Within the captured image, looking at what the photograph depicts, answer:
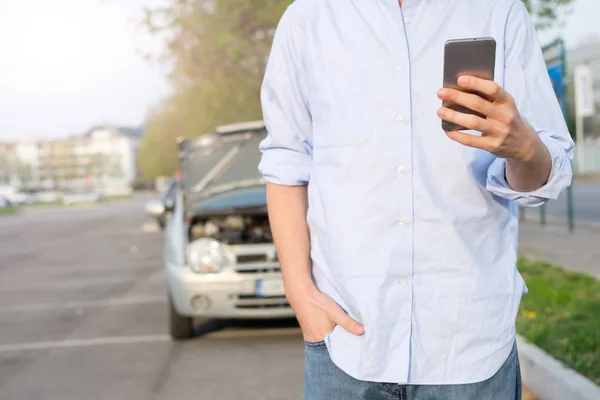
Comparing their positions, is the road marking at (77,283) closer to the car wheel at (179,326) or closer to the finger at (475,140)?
the car wheel at (179,326)

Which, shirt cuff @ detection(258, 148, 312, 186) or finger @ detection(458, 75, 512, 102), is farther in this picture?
shirt cuff @ detection(258, 148, 312, 186)

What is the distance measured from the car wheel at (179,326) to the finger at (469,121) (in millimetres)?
5795

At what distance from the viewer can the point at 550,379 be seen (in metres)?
4.47

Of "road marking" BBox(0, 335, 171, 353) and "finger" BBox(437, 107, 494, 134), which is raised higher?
"finger" BBox(437, 107, 494, 134)

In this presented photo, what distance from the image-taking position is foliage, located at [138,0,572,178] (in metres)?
13.7

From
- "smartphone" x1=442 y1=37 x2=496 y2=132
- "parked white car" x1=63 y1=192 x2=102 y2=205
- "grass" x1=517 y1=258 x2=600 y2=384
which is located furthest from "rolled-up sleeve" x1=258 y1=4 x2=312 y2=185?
"parked white car" x1=63 y1=192 x2=102 y2=205

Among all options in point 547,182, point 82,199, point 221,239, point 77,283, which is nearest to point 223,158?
point 221,239

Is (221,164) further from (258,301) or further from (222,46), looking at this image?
(222,46)

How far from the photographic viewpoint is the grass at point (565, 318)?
4.73 m

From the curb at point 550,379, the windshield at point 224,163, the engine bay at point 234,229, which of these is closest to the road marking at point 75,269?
the windshield at point 224,163

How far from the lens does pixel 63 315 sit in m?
9.02

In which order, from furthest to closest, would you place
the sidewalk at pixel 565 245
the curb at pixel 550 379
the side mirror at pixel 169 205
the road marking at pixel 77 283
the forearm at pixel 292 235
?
the road marking at pixel 77 283 → the sidewalk at pixel 565 245 → the side mirror at pixel 169 205 → the curb at pixel 550 379 → the forearm at pixel 292 235

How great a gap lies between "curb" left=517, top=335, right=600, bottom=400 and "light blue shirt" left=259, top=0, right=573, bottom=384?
2555mm

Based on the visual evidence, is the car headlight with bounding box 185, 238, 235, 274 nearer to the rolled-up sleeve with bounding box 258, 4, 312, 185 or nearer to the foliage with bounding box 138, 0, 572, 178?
the rolled-up sleeve with bounding box 258, 4, 312, 185
